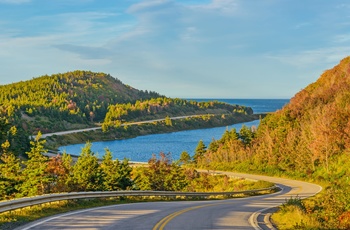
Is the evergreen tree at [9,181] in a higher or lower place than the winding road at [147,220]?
lower

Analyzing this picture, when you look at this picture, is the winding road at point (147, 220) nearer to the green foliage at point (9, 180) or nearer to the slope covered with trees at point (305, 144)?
the green foliage at point (9, 180)

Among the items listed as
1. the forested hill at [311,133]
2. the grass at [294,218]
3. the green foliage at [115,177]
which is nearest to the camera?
the grass at [294,218]

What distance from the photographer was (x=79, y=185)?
38.3 meters

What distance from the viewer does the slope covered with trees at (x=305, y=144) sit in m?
58.2

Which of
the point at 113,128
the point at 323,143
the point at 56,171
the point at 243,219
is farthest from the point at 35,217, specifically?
the point at 113,128

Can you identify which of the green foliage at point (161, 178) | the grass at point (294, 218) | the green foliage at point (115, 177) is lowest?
the green foliage at point (161, 178)

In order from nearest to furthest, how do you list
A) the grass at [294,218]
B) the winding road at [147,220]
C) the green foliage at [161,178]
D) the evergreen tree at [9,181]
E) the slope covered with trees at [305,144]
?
1. the winding road at [147,220]
2. the grass at [294,218]
3. the evergreen tree at [9,181]
4. the green foliage at [161,178]
5. the slope covered with trees at [305,144]

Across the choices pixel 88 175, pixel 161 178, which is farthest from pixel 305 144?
pixel 88 175

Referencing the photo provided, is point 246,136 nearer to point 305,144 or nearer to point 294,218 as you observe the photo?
point 305,144

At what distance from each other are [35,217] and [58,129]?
17624cm

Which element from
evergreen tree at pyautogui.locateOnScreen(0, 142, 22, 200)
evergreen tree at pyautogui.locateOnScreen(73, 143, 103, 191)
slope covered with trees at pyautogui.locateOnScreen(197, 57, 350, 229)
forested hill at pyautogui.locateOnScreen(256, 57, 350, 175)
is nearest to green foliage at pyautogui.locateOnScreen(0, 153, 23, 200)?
evergreen tree at pyautogui.locateOnScreen(0, 142, 22, 200)

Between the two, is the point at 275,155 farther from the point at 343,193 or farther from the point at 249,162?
the point at 343,193

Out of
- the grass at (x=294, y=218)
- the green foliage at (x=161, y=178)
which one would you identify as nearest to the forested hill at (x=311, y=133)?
the green foliage at (x=161, y=178)

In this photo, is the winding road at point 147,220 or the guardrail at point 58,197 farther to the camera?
the guardrail at point 58,197
